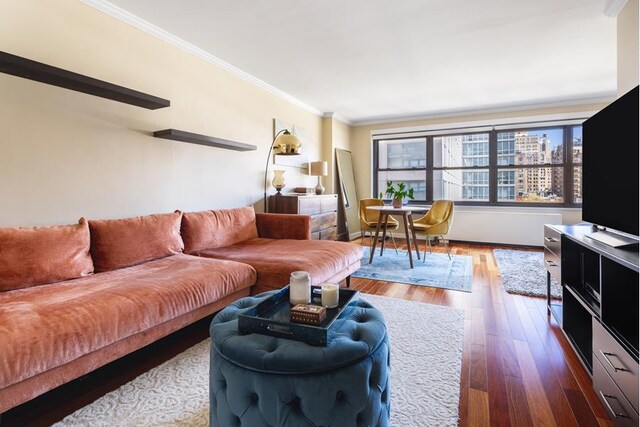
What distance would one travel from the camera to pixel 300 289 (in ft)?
4.80

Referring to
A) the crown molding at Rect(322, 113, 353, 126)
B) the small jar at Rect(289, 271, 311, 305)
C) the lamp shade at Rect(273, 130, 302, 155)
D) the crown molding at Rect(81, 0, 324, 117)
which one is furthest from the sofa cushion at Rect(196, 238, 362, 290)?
the crown molding at Rect(322, 113, 353, 126)

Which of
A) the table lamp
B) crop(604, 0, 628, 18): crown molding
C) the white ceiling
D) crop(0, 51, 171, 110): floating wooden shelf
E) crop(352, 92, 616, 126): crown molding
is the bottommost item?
the table lamp

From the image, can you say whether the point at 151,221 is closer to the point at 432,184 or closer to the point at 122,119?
the point at 122,119

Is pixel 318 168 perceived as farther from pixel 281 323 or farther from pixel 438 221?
pixel 281 323

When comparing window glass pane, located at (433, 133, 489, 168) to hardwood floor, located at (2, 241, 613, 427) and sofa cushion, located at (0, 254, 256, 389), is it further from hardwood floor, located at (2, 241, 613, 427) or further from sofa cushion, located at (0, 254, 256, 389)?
sofa cushion, located at (0, 254, 256, 389)

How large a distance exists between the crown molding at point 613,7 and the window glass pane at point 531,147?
3.27 metres

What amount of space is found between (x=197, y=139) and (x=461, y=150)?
501 centimetres

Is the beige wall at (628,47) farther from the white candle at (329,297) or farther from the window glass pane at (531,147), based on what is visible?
the window glass pane at (531,147)

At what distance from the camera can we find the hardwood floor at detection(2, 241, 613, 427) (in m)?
1.44

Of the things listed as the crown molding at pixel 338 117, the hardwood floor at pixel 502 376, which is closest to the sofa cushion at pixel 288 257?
the hardwood floor at pixel 502 376

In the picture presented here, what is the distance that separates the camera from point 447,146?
6.28 metres

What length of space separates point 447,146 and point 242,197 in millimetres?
4305

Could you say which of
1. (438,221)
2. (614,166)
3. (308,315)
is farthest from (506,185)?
(308,315)

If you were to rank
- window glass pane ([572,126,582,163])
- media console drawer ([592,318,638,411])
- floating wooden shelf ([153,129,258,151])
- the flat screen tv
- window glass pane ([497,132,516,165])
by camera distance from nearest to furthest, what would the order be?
media console drawer ([592,318,638,411]), the flat screen tv, floating wooden shelf ([153,129,258,151]), window glass pane ([572,126,582,163]), window glass pane ([497,132,516,165])
